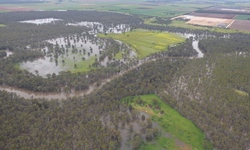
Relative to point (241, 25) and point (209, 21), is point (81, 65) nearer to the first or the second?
point (209, 21)

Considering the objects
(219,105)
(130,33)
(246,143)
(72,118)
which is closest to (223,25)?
(130,33)

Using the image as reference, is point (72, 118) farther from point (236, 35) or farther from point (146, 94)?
point (236, 35)

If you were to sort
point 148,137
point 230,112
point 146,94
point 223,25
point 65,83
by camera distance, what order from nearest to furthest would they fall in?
1. point 148,137
2. point 230,112
3. point 146,94
4. point 65,83
5. point 223,25

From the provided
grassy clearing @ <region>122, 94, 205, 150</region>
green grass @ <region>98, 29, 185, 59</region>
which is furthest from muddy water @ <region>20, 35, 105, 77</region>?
grassy clearing @ <region>122, 94, 205, 150</region>

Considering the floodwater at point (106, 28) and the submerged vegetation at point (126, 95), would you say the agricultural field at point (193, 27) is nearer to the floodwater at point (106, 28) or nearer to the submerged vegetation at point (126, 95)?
the submerged vegetation at point (126, 95)

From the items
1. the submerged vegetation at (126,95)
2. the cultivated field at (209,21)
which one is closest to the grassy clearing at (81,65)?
the submerged vegetation at (126,95)

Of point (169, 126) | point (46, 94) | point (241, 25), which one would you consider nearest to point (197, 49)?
point (169, 126)

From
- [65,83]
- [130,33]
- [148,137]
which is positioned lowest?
[148,137]
